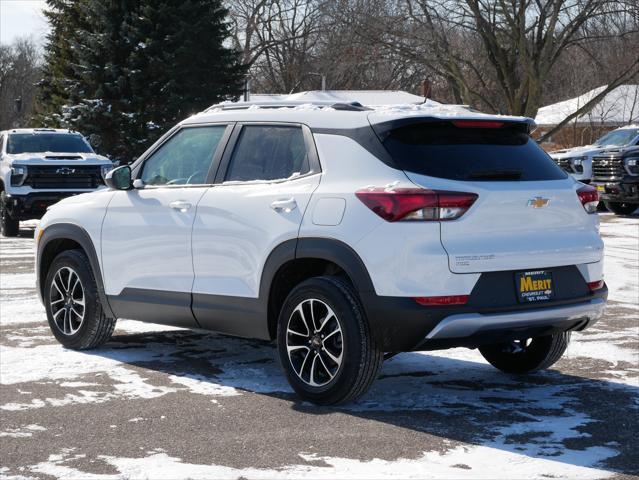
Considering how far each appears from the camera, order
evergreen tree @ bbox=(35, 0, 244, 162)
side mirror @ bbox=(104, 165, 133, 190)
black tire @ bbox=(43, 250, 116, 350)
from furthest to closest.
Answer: evergreen tree @ bbox=(35, 0, 244, 162)
black tire @ bbox=(43, 250, 116, 350)
side mirror @ bbox=(104, 165, 133, 190)

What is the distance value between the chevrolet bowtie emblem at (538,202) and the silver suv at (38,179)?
533 inches

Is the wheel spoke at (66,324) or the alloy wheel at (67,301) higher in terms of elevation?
the alloy wheel at (67,301)

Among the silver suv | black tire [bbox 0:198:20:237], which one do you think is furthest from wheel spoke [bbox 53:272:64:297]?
black tire [bbox 0:198:20:237]

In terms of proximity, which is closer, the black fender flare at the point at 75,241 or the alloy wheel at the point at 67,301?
the black fender flare at the point at 75,241

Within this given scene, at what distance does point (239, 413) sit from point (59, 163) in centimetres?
1388

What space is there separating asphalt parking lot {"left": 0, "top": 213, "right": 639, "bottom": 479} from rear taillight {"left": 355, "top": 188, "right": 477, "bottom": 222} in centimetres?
111

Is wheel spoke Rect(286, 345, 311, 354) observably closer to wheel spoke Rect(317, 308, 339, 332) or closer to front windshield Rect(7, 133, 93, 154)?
wheel spoke Rect(317, 308, 339, 332)

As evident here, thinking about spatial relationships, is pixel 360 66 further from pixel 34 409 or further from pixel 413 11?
pixel 34 409

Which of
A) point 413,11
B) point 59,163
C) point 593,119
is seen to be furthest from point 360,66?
point 593,119

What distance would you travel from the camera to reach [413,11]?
38.7 m

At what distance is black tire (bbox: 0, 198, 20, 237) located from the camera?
63.7 feet

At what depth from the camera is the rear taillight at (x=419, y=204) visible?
19.4 feet

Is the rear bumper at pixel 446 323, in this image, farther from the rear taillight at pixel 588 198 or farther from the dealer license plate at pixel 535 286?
the rear taillight at pixel 588 198

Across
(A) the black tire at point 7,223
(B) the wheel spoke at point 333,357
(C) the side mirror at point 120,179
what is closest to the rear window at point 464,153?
(B) the wheel spoke at point 333,357
